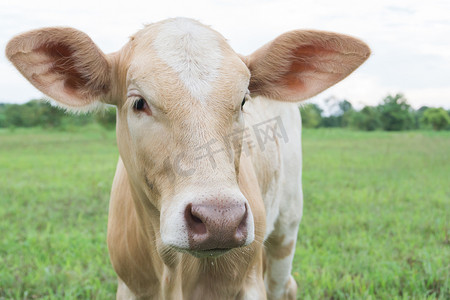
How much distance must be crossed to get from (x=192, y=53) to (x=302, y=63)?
85 cm

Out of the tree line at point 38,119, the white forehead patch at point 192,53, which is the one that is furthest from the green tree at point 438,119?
the white forehead patch at point 192,53

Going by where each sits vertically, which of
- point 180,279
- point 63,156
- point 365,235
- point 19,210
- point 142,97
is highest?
point 142,97

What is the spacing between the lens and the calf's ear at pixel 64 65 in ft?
7.38

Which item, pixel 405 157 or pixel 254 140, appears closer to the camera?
pixel 254 140

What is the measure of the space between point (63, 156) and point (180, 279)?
12.1 metres

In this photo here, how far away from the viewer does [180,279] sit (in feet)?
8.60

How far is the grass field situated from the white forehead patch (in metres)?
2.49

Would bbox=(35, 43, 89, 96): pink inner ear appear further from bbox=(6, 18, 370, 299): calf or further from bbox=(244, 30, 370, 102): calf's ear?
bbox=(244, 30, 370, 102): calf's ear

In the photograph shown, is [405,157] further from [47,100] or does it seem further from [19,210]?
[47,100]

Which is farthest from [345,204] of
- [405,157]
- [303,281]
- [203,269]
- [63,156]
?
[63,156]

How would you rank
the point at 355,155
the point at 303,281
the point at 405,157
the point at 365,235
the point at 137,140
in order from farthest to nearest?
the point at 355,155 < the point at 405,157 < the point at 365,235 < the point at 303,281 < the point at 137,140

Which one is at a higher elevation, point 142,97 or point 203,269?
point 142,97

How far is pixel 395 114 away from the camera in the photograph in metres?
58.7

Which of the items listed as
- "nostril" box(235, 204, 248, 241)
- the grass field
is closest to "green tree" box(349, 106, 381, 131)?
the grass field
